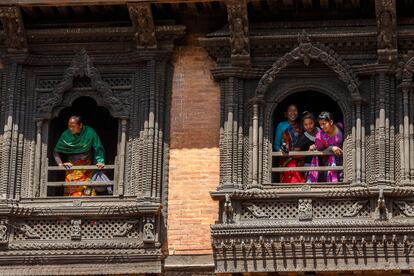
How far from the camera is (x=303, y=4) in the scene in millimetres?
22875

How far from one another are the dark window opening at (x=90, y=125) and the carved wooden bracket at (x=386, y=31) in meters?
3.81

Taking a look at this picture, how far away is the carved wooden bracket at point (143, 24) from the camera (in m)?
22.8

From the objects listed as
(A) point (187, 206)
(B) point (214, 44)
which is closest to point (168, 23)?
(B) point (214, 44)

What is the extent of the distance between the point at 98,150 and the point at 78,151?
10.2 inches

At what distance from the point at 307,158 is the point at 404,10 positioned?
228 cm

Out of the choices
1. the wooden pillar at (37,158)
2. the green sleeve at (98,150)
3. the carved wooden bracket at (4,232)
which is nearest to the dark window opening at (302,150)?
the green sleeve at (98,150)

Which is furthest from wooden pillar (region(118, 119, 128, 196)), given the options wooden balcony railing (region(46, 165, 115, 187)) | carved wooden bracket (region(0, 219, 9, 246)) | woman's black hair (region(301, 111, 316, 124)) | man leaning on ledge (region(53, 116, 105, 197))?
woman's black hair (region(301, 111, 316, 124))

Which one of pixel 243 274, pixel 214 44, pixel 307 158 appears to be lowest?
pixel 243 274

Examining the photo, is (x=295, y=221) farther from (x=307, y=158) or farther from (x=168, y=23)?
(x=168, y=23)

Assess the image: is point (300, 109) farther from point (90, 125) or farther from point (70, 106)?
point (70, 106)

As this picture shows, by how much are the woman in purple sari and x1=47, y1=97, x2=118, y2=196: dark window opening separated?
2.77 meters

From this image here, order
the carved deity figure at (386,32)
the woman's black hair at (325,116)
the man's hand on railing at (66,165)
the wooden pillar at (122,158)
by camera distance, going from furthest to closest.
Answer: the man's hand on railing at (66,165)
the wooden pillar at (122,158)
the woman's black hair at (325,116)
the carved deity figure at (386,32)

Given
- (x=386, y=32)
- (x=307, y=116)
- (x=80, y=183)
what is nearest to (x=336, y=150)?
(x=307, y=116)

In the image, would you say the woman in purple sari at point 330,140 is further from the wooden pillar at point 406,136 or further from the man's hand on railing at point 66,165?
the man's hand on railing at point 66,165
